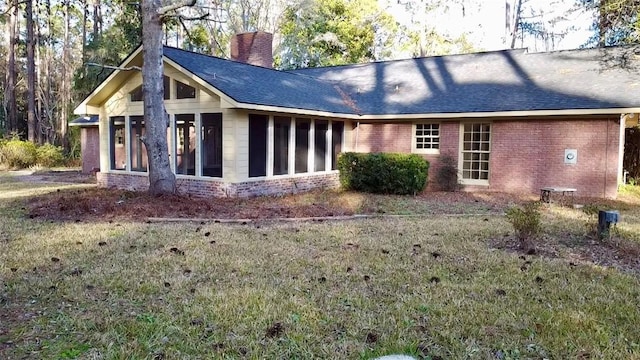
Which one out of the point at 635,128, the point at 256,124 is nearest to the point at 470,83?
the point at 635,128

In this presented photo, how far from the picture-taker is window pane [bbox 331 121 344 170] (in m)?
14.6

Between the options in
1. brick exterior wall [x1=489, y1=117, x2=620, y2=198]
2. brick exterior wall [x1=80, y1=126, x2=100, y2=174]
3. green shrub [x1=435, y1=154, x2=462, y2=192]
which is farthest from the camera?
brick exterior wall [x1=80, y1=126, x2=100, y2=174]

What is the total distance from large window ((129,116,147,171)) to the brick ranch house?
0.03 m

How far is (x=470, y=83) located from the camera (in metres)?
15.3

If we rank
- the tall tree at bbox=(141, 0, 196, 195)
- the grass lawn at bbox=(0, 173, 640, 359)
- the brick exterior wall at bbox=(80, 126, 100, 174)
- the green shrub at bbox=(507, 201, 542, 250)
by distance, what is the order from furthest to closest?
the brick exterior wall at bbox=(80, 126, 100, 174), the tall tree at bbox=(141, 0, 196, 195), the green shrub at bbox=(507, 201, 542, 250), the grass lawn at bbox=(0, 173, 640, 359)

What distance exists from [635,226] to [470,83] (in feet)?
28.1

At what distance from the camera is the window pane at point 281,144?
12.2 metres

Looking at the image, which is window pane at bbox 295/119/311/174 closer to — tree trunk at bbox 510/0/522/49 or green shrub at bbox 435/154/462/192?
green shrub at bbox 435/154/462/192

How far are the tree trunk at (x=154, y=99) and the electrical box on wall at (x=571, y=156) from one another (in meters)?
10.2

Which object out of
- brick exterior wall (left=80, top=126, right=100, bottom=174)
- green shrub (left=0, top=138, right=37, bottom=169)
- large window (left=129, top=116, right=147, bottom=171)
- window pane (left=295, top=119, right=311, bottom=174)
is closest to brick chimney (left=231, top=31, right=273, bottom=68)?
window pane (left=295, top=119, right=311, bottom=174)

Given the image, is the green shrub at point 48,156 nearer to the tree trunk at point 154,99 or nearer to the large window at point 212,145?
the large window at point 212,145

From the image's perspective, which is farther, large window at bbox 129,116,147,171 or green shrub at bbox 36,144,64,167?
green shrub at bbox 36,144,64,167

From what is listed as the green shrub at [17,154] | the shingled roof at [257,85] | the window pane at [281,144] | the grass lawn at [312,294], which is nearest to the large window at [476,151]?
the shingled roof at [257,85]

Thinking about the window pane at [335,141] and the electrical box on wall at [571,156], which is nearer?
the electrical box on wall at [571,156]
